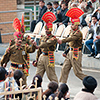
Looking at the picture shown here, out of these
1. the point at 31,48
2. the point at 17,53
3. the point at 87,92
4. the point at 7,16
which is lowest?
the point at 87,92

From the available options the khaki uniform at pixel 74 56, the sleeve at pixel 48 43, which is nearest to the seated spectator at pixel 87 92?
the sleeve at pixel 48 43

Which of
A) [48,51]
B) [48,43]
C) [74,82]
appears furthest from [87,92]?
[74,82]

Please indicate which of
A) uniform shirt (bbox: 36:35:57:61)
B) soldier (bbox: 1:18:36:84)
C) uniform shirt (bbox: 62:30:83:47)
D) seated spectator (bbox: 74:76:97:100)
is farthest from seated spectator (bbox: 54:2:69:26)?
seated spectator (bbox: 74:76:97:100)

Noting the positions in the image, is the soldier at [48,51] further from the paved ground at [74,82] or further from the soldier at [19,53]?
the paved ground at [74,82]

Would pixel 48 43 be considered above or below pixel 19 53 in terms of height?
above

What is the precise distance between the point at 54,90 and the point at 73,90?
3212 millimetres

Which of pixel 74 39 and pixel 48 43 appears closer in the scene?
pixel 48 43

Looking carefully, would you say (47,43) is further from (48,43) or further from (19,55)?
(19,55)

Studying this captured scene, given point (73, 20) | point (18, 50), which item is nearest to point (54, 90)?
point (18, 50)

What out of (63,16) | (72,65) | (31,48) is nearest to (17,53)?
(31,48)

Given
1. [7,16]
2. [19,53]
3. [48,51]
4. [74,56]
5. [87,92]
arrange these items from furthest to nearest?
[7,16], [74,56], [48,51], [19,53], [87,92]

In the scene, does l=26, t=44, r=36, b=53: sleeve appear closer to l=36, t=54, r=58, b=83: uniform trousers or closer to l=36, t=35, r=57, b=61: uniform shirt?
l=36, t=35, r=57, b=61: uniform shirt

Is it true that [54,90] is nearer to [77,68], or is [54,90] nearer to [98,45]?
[77,68]

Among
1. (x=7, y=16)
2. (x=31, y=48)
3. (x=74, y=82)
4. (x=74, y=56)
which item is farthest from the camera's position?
(x=7, y=16)
